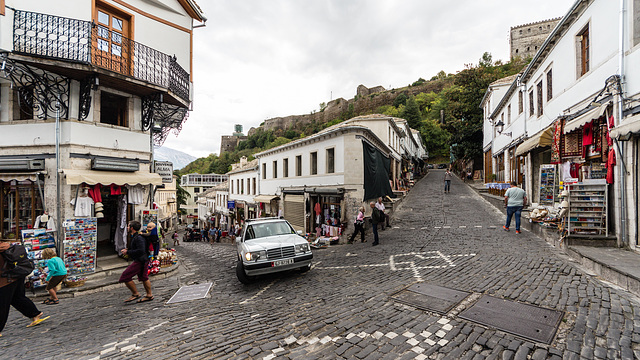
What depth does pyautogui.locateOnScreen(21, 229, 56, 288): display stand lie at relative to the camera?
738 centimetres

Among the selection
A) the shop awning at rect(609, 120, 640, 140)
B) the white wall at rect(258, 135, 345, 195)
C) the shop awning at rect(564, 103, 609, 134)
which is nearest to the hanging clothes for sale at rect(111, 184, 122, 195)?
the white wall at rect(258, 135, 345, 195)

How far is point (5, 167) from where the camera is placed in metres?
8.12

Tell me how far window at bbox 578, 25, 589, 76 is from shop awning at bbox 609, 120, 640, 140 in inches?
174

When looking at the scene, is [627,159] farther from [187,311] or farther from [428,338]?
[187,311]

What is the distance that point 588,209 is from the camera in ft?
25.0

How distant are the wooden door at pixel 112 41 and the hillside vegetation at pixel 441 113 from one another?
1251 inches

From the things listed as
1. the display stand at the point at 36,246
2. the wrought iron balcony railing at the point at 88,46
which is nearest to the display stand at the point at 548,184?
the wrought iron balcony railing at the point at 88,46

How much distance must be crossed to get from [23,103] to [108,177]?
366 cm

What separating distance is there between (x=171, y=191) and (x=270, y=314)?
44206 millimetres

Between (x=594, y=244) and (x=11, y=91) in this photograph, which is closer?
(x=594, y=244)

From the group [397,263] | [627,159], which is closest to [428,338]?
[397,263]

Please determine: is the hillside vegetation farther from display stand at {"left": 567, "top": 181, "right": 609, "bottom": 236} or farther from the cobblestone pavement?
the cobblestone pavement

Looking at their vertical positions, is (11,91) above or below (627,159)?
above

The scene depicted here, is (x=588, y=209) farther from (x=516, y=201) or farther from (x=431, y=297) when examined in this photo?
(x=431, y=297)
